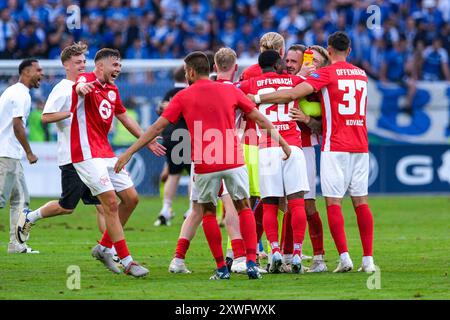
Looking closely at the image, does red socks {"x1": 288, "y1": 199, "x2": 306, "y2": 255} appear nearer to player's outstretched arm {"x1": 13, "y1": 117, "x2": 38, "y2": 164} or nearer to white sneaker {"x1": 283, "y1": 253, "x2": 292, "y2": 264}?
white sneaker {"x1": 283, "y1": 253, "x2": 292, "y2": 264}

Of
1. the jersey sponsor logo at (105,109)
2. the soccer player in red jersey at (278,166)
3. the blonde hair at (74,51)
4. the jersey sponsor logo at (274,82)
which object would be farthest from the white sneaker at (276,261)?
the blonde hair at (74,51)

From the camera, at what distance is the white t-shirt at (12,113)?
14.8 metres

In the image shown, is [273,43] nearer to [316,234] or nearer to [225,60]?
[225,60]

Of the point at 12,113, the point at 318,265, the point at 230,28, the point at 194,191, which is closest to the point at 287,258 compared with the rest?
the point at 318,265

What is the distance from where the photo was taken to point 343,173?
11.9 meters

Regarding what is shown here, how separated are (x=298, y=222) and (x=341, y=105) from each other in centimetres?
141

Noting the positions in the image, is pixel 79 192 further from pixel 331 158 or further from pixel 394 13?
pixel 394 13

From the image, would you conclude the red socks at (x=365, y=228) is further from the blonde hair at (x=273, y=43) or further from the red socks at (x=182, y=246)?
the blonde hair at (x=273, y=43)

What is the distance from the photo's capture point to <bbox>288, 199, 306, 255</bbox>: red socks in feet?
38.2

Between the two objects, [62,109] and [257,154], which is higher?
[62,109]

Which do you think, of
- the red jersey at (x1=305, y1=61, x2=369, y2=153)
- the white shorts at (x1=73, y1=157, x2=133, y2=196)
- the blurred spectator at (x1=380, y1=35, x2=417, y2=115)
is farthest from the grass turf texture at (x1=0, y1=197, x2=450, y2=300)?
the blurred spectator at (x1=380, y1=35, x2=417, y2=115)

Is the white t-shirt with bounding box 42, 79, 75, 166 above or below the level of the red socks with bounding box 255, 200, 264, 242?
above

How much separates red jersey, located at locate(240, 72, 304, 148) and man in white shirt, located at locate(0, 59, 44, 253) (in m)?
4.19

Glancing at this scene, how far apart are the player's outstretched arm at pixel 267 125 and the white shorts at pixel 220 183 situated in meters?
0.47
